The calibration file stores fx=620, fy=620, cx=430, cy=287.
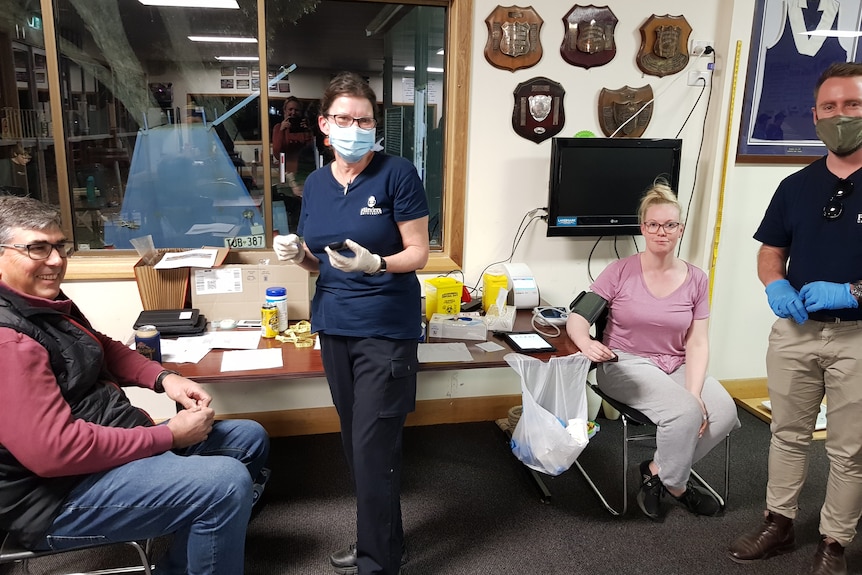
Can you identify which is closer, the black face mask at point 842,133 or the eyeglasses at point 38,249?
Result: the eyeglasses at point 38,249

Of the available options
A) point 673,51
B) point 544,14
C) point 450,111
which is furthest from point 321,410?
point 673,51

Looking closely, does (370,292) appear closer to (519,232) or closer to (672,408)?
(672,408)

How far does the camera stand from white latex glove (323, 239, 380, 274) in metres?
1.71

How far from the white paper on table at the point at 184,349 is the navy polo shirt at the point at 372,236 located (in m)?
0.60

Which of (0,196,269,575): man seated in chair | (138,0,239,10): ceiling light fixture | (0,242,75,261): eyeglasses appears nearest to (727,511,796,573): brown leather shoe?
(0,196,269,575): man seated in chair

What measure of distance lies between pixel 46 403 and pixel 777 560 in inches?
90.1

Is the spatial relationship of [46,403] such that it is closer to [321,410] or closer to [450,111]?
[321,410]

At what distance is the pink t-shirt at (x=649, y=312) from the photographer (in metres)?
2.32

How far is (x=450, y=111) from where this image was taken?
2857mm

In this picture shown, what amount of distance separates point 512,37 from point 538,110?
342 millimetres

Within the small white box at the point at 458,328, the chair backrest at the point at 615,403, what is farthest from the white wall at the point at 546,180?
the chair backrest at the point at 615,403

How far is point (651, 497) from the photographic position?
7.63 ft

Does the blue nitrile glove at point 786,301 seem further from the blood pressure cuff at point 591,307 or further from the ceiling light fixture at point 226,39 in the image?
the ceiling light fixture at point 226,39

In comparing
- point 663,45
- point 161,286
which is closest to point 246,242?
point 161,286
